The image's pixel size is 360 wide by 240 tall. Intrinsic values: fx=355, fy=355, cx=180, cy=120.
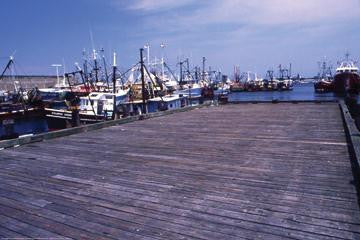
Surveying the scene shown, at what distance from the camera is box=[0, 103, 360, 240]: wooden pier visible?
4.27 meters

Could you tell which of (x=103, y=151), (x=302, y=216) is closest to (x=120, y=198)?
(x=302, y=216)

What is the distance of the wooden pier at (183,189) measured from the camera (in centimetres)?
427

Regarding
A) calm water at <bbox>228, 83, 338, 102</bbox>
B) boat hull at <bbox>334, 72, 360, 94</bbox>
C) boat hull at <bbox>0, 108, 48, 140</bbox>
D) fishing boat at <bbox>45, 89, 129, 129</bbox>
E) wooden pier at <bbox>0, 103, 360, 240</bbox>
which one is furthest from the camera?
calm water at <bbox>228, 83, 338, 102</bbox>

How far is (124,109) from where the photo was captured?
3158cm

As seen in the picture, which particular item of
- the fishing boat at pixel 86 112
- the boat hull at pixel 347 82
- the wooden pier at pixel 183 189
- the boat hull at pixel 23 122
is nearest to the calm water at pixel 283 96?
the boat hull at pixel 347 82

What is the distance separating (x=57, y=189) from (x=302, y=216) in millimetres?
3909

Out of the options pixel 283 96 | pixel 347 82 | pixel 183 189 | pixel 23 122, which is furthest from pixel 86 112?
pixel 283 96

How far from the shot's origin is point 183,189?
571cm

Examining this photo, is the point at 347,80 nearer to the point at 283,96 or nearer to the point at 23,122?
the point at 283,96

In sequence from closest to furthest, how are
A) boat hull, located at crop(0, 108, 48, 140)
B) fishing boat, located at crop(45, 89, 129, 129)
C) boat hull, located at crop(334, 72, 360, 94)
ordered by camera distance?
boat hull, located at crop(0, 108, 48, 140), fishing boat, located at crop(45, 89, 129, 129), boat hull, located at crop(334, 72, 360, 94)

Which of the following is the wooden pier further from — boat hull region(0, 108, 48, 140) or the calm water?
the calm water

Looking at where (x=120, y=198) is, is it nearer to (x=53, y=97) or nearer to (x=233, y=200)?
(x=233, y=200)

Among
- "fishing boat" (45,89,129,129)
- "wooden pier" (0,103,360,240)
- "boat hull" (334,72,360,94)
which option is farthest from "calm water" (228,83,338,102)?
"wooden pier" (0,103,360,240)

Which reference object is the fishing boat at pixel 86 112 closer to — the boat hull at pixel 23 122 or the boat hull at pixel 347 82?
the boat hull at pixel 23 122
